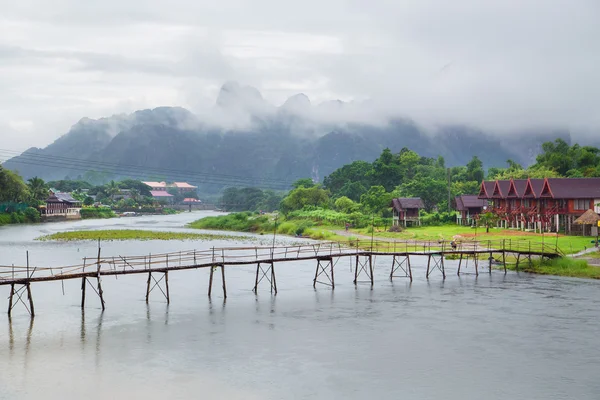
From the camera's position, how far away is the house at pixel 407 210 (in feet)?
382

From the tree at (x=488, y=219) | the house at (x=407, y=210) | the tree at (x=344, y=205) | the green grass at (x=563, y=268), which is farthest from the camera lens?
the tree at (x=344, y=205)

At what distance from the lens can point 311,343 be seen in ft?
128

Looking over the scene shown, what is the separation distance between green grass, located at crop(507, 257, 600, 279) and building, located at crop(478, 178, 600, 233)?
802 inches

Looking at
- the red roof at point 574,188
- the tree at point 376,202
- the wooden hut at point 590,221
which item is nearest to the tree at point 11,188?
the tree at point 376,202

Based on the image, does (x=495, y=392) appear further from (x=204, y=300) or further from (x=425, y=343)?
(x=204, y=300)

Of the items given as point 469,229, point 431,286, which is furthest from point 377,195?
point 431,286

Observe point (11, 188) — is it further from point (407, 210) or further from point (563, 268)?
point (563, 268)

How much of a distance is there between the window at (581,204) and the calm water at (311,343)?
30.0 metres

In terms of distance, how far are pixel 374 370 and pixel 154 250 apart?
5870 cm

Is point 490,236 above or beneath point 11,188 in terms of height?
beneath

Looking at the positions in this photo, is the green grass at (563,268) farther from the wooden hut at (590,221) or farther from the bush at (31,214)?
the bush at (31,214)

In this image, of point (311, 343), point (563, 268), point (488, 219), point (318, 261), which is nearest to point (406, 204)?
point (488, 219)

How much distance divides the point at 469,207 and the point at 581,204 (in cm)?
2636

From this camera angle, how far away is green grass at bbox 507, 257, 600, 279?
202ft
